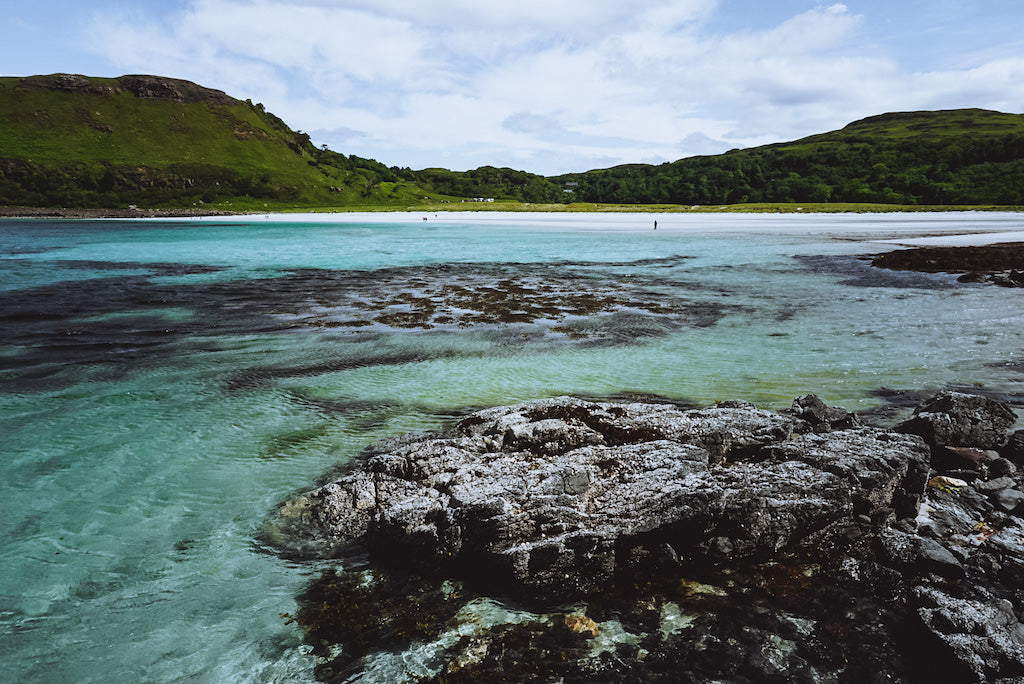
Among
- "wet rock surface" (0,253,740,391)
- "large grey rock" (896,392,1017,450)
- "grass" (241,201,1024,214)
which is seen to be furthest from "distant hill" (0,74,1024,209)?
"large grey rock" (896,392,1017,450)

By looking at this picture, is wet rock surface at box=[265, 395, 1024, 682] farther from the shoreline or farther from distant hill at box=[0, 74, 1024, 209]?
distant hill at box=[0, 74, 1024, 209]

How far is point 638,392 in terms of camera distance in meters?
10.7

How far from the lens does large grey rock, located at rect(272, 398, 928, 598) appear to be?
17.3 feet

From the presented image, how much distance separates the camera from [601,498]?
5.77 metres

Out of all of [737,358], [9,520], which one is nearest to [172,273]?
[9,520]

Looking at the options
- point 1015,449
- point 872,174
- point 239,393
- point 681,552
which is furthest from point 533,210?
point 681,552

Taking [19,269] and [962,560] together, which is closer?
[962,560]

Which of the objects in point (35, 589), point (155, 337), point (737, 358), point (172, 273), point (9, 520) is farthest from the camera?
point (172, 273)

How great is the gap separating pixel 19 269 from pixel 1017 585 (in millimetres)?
48446

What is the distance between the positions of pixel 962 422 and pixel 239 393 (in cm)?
1263

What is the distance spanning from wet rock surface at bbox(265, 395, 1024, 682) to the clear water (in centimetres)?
90

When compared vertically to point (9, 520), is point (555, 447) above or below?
above

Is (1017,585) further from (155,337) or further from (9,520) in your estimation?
(155,337)

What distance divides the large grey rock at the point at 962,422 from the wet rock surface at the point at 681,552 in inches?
7.8
